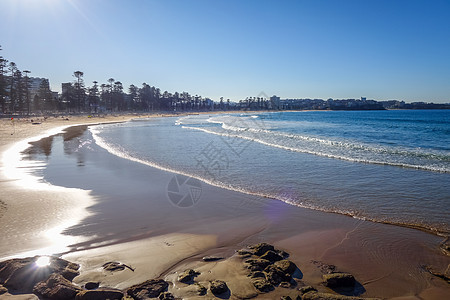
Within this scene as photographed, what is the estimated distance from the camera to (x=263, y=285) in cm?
390

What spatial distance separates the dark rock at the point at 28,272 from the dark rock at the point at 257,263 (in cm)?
269

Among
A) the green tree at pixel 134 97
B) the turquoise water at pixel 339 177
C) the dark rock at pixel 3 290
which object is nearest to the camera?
the dark rock at pixel 3 290

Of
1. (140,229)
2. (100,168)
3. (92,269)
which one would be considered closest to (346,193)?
Answer: (140,229)

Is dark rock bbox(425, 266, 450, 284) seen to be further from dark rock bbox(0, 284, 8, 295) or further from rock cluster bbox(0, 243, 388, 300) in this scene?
dark rock bbox(0, 284, 8, 295)

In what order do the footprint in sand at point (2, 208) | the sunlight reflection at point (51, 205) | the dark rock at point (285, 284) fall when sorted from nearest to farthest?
the dark rock at point (285, 284) < the sunlight reflection at point (51, 205) < the footprint in sand at point (2, 208)

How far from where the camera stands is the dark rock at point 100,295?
11.5ft

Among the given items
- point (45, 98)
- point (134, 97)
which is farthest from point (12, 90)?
point (134, 97)

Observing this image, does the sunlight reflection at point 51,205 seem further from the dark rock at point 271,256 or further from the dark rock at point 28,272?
the dark rock at point 271,256

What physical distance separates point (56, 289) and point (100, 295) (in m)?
0.61

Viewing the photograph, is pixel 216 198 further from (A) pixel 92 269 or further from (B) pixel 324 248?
(A) pixel 92 269

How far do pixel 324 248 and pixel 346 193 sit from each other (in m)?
3.84

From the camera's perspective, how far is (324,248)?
5191 millimetres

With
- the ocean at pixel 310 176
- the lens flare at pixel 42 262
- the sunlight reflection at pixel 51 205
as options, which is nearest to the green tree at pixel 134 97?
the ocean at pixel 310 176

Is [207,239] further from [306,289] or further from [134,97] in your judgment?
[134,97]
